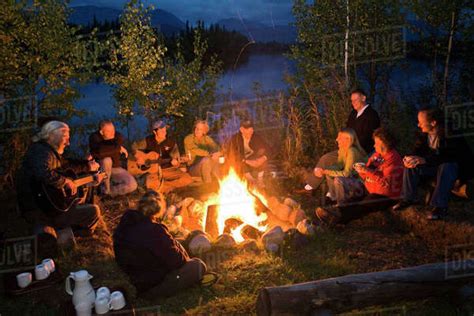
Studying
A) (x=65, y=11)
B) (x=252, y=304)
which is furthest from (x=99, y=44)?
(x=252, y=304)

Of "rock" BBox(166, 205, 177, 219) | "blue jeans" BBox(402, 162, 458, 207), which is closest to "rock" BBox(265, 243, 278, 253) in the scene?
"rock" BBox(166, 205, 177, 219)

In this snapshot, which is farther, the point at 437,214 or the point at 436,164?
the point at 436,164

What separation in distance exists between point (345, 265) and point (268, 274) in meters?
0.89

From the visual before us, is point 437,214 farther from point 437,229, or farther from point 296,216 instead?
point 296,216

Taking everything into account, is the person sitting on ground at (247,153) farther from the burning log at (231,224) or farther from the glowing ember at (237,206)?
the burning log at (231,224)

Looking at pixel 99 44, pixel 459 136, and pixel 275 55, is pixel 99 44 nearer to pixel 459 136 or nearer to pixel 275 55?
pixel 459 136

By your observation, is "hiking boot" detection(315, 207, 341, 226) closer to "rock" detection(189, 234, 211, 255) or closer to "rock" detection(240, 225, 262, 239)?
"rock" detection(240, 225, 262, 239)

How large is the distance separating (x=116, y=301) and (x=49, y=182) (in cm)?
214

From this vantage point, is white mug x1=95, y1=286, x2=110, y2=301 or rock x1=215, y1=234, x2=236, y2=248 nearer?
white mug x1=95, y1=286, x2=110, y2=301

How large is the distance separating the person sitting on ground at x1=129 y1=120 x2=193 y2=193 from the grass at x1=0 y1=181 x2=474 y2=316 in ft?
5.09

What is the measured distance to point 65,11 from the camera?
7992 millimetres

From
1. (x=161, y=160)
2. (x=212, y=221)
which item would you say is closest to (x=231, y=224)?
(x=212, y=221)

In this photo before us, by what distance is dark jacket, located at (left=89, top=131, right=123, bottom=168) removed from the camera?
7480 millimetres

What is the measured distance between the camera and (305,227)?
5973 millimetres
